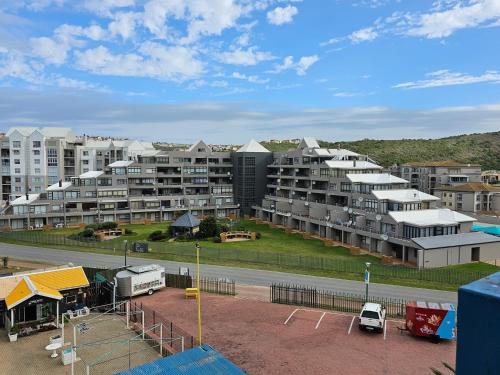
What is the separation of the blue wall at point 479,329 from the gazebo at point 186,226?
68630 mm

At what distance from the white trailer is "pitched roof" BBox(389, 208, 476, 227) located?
3573 centimetres

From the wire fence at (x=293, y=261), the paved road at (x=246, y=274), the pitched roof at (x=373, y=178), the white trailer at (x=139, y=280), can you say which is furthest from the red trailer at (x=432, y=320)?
the pitched roof at (x=373, y=178)

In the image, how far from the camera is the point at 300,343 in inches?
1110

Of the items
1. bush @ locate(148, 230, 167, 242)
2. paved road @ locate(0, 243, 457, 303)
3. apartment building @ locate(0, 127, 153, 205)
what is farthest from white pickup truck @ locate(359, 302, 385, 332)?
apartment building @ locate(0, 127, 153, 205)

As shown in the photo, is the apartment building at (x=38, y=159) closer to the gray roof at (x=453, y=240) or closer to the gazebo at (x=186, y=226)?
the gazebo at (x=186, y=226)

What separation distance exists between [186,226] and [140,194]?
99.0ft

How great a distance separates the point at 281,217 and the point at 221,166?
25.5 m

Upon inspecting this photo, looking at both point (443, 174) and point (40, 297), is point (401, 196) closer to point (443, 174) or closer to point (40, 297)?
point (40, 297)

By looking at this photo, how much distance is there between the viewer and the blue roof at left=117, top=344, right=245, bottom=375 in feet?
58.7

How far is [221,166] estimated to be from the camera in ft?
356

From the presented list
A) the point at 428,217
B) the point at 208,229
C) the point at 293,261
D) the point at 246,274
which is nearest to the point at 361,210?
the point at 428,217

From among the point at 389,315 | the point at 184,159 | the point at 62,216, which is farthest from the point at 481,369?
the point at 184,159

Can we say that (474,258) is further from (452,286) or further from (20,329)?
(20,329)

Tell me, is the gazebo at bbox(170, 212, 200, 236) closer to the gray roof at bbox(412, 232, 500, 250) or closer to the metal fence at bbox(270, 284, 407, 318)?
the metal fence at bbox(270, 284, 407, 318)
